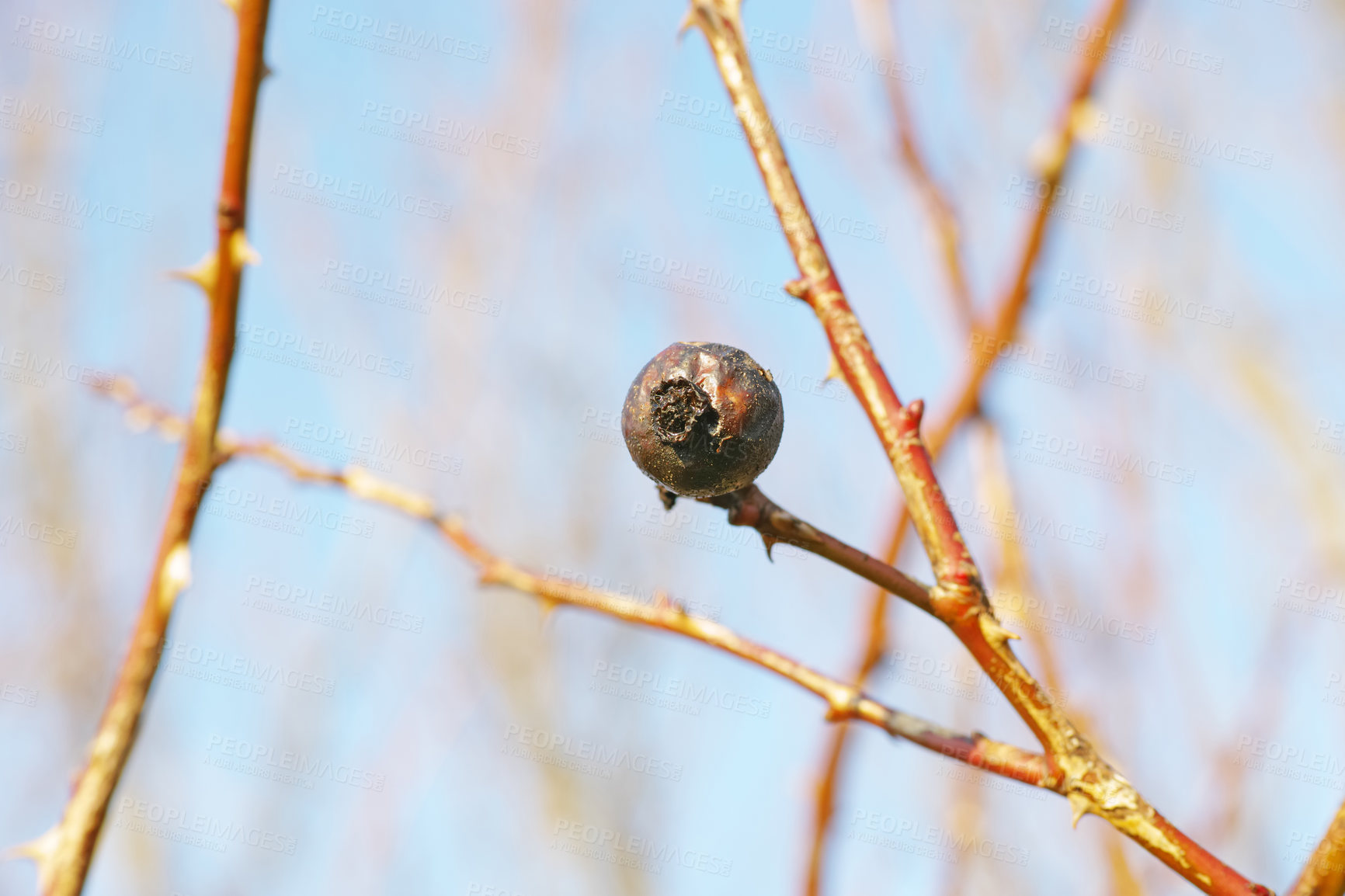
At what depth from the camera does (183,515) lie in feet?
5.51

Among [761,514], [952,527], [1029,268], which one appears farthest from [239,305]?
[1029,268]

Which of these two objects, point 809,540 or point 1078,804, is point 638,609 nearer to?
point 809,540

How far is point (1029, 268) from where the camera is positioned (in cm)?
210

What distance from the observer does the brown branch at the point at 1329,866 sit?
0.93 metres

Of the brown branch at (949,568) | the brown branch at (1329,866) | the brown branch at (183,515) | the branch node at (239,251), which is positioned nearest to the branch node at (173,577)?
the brown branch at (183,515)

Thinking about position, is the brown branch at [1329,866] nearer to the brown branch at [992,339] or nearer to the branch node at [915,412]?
the branch node at [915,412]

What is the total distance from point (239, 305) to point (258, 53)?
0.38 meters

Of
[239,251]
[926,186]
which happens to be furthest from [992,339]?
[239,251]

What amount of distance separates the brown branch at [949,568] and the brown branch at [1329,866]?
8 centimetres

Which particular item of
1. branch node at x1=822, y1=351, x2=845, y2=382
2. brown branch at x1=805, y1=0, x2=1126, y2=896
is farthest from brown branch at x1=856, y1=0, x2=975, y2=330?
branch node at x1=822, y1=351, x2=845, y2=382

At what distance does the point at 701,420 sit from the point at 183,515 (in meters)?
1.01

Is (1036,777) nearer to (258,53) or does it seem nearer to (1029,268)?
(1029,268)

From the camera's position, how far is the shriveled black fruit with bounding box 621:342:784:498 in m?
1.16

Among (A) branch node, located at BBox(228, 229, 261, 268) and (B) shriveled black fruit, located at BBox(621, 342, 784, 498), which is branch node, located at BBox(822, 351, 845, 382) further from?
(A) branch node, located at BBox(228, 229, 261, 268)
